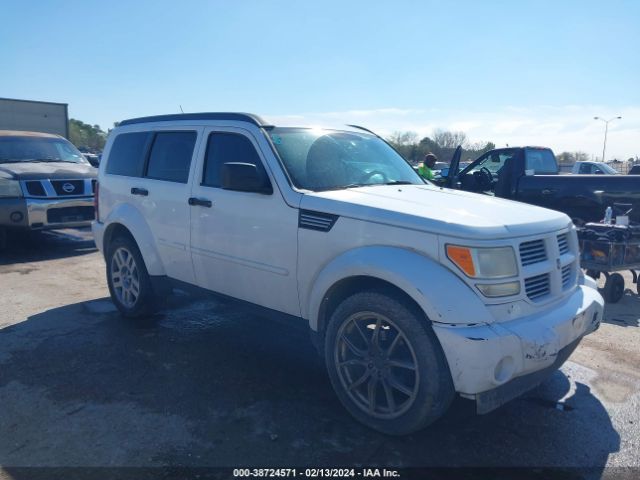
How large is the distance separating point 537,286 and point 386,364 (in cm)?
106

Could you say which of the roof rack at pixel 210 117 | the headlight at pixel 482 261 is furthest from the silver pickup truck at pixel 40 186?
the headlight at pixel 482 261

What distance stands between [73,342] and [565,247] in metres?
4.31

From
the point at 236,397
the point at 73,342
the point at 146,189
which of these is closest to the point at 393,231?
the point at 236,397

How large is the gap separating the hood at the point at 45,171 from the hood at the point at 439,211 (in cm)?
718

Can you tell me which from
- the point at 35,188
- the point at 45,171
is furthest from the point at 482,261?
the point at 45,171

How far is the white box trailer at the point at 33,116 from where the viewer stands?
17.9 m

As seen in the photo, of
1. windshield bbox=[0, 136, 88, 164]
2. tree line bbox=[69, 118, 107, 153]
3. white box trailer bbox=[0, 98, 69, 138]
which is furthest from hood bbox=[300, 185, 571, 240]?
tree line bbox=[69, 118, 107, 153]

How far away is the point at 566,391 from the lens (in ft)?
13.2

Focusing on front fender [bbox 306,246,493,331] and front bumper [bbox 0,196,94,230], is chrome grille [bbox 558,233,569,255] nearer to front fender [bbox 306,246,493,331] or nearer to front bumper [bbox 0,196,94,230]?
front fender [bbox 306,246,493,331]

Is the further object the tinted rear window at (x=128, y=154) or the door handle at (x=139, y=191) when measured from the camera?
the tinted rear window at (x=128, y=154)

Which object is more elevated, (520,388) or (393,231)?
(393,231)

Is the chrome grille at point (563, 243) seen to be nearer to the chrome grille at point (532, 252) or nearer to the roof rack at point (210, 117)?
the chrome grille at point (532, 252)

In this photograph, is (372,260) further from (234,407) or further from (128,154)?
(128,154)

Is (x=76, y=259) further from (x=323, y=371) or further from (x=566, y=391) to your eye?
(x=566, y=391)
